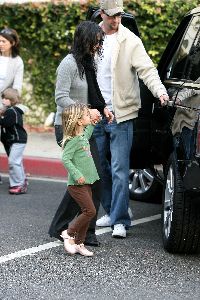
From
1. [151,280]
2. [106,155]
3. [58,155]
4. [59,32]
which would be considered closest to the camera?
[151,280]

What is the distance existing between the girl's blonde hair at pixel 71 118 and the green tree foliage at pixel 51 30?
6059 mm

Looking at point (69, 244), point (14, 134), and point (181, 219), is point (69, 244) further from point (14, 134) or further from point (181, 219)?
point (14, 134)

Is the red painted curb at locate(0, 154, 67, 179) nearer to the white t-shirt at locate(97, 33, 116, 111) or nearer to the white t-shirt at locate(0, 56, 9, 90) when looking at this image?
the white t-shirt at locate(0, 56, 9, 90)

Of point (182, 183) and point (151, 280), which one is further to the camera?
point (182, 183)

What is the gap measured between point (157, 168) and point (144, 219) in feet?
2.21

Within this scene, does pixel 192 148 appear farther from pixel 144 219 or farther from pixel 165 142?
pixel 144 219

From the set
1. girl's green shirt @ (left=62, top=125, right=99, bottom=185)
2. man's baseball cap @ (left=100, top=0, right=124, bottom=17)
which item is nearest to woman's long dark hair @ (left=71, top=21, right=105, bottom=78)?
man's baseball cap @ (left=100, top=0, right=124, bottom=17)

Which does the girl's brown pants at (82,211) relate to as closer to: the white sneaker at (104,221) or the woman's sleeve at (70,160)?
the woman's sleeve at (70,160)

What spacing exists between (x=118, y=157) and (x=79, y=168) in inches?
26.5

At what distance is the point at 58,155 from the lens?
36.1 feet

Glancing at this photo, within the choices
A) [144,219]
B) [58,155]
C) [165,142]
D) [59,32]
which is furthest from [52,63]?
[165,142]

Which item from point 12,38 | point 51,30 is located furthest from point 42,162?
point 51,30

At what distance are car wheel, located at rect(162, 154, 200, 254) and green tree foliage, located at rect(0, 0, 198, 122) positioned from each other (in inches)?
239

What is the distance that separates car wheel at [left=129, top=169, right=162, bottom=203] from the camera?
328 inches
